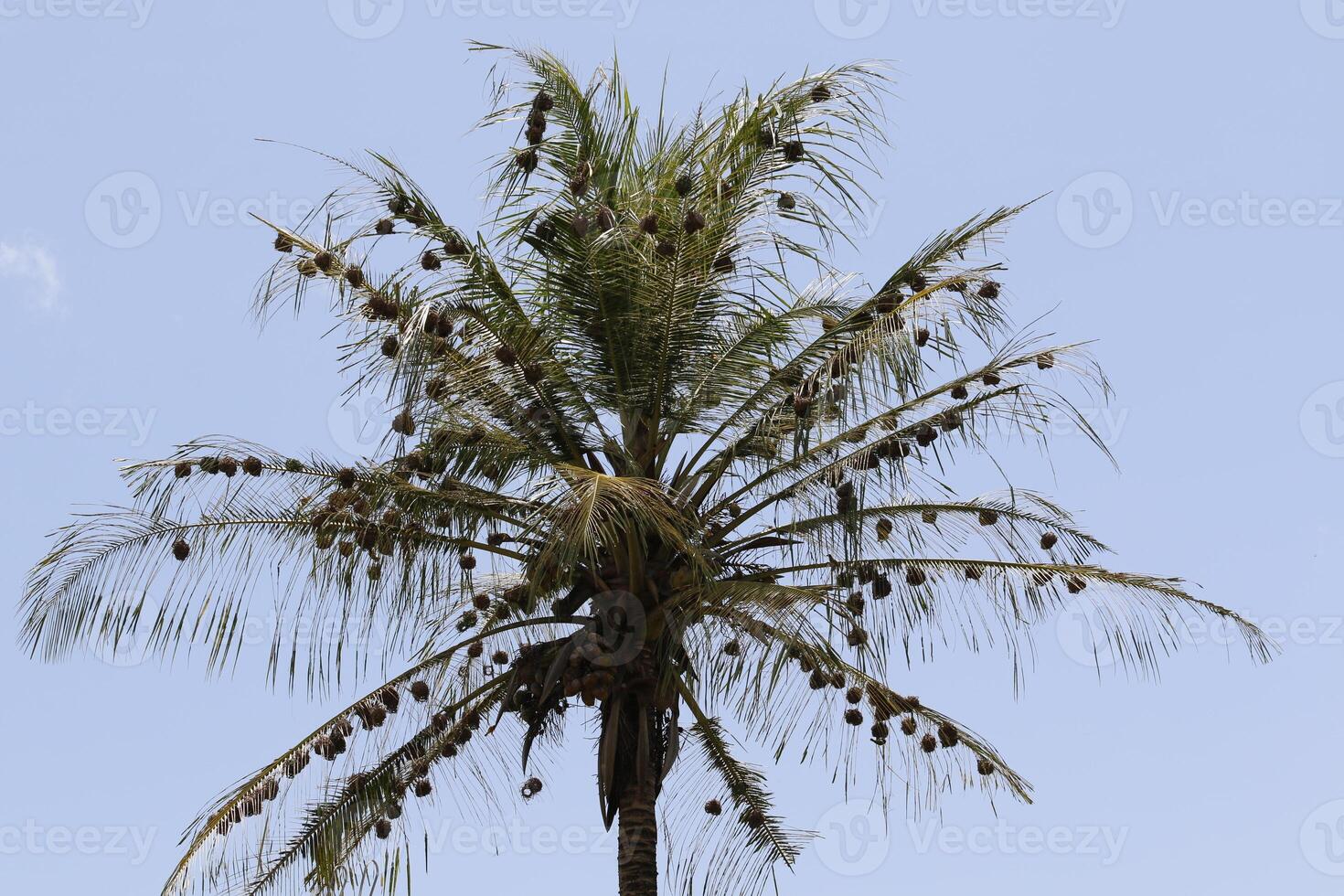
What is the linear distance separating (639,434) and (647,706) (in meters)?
1.84

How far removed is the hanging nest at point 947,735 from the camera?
11.4m

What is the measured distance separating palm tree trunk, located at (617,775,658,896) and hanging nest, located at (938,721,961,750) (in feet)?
6.54

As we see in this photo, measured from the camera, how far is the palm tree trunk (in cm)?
1106

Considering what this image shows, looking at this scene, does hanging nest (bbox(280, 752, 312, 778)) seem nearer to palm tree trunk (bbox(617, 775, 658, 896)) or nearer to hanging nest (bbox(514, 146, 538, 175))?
palm tree trunk (bbox(617, 775, 658, 896))

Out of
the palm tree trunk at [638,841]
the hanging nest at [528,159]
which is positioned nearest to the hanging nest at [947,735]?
the palm tree trunk at [638,841]

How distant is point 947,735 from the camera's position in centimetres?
1148

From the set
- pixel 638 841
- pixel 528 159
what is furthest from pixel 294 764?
pixel 528 159

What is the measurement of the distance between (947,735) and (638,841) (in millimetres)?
2200

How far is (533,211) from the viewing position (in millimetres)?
11438

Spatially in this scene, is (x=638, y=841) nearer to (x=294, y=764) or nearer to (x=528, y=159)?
(x=294, y=764)

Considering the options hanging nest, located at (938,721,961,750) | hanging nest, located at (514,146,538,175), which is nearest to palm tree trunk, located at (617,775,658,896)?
hanging nest, located at (938,721,961,750)

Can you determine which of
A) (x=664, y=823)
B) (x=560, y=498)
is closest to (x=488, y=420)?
(x=560, y=498)

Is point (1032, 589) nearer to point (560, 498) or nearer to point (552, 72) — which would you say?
point (560, 498)

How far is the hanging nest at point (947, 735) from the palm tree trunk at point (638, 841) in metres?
1.99
